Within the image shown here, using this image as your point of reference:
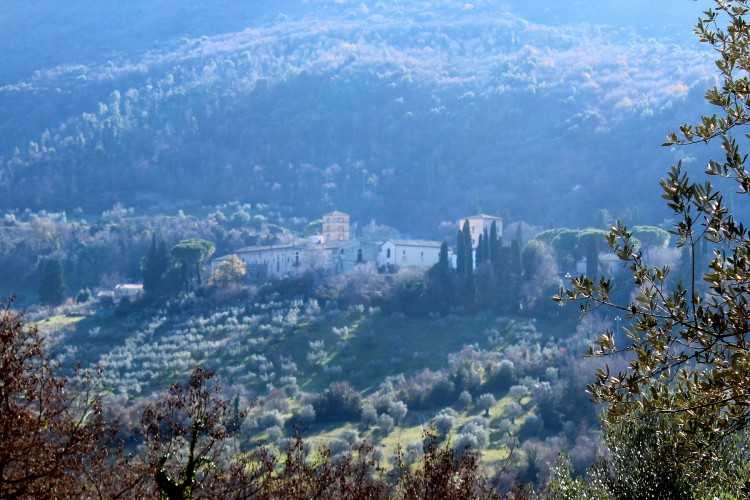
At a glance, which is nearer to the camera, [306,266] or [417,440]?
[417,440]

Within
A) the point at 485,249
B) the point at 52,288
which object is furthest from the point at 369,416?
the point at 52,288

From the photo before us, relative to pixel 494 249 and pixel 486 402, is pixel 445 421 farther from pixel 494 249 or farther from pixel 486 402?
pixel 494 249

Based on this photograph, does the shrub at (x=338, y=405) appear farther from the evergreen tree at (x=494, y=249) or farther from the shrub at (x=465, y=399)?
the evergreen tree at (x=494, y=249)

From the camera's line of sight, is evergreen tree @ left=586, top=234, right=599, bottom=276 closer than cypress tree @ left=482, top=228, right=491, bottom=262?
Yes

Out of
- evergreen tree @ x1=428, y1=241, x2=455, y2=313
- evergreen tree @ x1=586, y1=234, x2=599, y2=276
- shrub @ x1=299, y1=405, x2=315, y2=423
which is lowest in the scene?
shrub @ x1=299, y1=405, x2=315, y2=423

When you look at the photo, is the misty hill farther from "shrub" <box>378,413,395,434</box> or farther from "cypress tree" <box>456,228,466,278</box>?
"shrub" <box>378,413,395,434</box>

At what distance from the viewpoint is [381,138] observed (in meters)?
165

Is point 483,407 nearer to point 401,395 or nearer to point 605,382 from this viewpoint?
point 401,395

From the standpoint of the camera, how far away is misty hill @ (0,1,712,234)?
125688 millimetres

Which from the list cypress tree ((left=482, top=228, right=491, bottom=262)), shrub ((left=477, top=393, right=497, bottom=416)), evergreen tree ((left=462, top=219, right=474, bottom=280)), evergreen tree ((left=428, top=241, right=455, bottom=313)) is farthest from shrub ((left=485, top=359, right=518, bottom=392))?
cypress tree ((left=482, top=228, right=491, bottom=262))

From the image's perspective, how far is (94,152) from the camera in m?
155

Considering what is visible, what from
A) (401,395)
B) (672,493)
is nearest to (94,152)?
(401,395)

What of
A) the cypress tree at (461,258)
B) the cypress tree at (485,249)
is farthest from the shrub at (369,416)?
the cypress tree at (485,249)

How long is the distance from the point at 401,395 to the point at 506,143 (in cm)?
A: 10264
